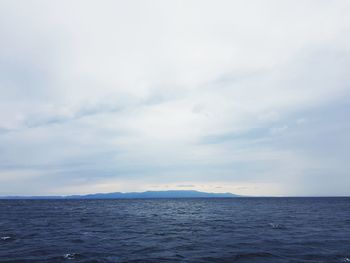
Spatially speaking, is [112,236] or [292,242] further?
[112,236]

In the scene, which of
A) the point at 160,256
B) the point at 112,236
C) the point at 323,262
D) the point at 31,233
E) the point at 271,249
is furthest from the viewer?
the point at 31,233

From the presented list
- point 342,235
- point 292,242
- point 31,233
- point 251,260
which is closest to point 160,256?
point 251,260

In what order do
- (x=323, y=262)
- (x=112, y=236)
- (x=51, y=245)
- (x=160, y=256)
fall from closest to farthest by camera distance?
(x=323, y=262), (x=160, y=256), (x=51, y=245), (x=112, y=236)

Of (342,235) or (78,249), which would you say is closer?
(78,249)

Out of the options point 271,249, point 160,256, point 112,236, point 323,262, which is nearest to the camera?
point 323,262

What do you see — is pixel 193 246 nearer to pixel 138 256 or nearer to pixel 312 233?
pixel 138 256

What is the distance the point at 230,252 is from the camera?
97.3ft

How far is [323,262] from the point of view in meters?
25.4

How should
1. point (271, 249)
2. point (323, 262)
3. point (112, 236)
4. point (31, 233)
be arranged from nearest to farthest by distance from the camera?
point (323, 262) < point (271, 249) < point (112, 236) < point (31, 233)

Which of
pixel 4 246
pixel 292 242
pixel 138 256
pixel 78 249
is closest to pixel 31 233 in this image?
pixel 4 246

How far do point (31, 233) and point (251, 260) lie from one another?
33875mm

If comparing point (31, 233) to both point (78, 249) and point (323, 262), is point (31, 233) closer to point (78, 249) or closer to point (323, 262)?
point (78, 249)

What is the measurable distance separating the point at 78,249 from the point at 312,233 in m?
33.1

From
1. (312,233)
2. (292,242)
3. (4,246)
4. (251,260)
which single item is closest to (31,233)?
(4,246)
